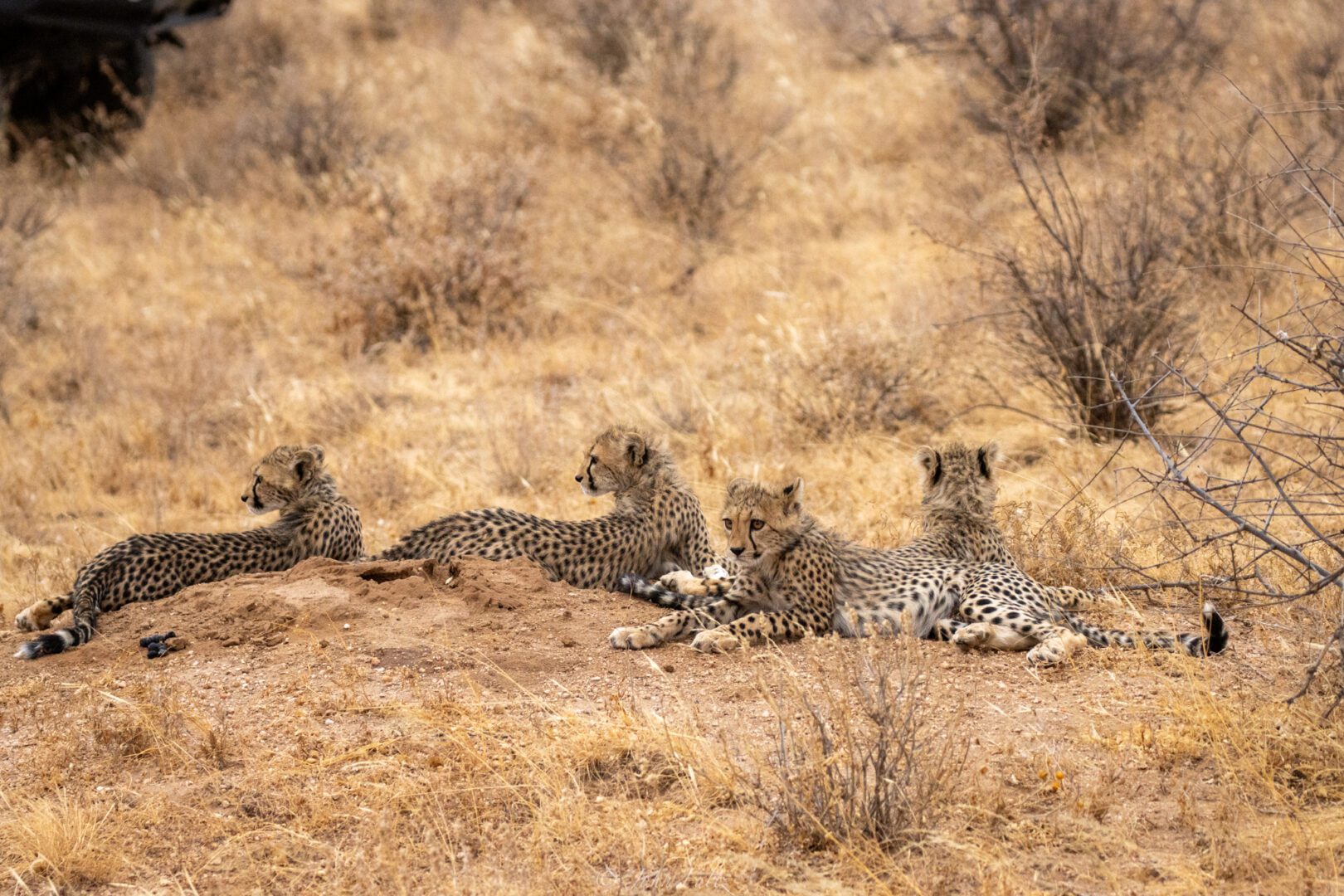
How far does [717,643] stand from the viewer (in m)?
4.93

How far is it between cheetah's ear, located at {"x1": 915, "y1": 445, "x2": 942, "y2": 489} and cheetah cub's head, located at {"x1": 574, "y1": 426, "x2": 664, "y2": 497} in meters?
1.06

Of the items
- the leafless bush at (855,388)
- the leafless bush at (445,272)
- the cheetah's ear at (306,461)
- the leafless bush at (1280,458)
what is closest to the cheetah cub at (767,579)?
the leafless bush at (1280,458)

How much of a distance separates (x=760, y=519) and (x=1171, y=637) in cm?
137

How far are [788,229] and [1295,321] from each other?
4.37 meters

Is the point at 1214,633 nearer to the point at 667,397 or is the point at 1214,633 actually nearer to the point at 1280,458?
the point at 1280,458

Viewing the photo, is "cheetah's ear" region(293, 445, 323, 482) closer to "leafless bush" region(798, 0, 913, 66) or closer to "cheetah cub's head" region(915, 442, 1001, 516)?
"cheetah cub's head" region(915, 442, 1001, 516)

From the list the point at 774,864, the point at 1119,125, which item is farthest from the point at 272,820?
the point at 1119,125

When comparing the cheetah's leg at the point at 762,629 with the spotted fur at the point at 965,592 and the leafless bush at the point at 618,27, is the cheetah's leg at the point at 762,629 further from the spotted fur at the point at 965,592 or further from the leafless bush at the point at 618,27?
the leafless bush at the point at 618,27

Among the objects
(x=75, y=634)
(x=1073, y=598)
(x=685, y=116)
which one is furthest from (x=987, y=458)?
(x=685, y=116)

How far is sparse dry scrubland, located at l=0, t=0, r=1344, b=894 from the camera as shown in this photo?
3809 mm

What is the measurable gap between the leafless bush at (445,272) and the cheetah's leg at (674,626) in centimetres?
A: 467

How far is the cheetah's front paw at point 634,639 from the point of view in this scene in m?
4.99

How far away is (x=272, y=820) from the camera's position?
13.1 feet

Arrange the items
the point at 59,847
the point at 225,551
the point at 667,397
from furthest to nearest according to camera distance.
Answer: the point at 667,397, the point at 225,551, the point at 59,847
